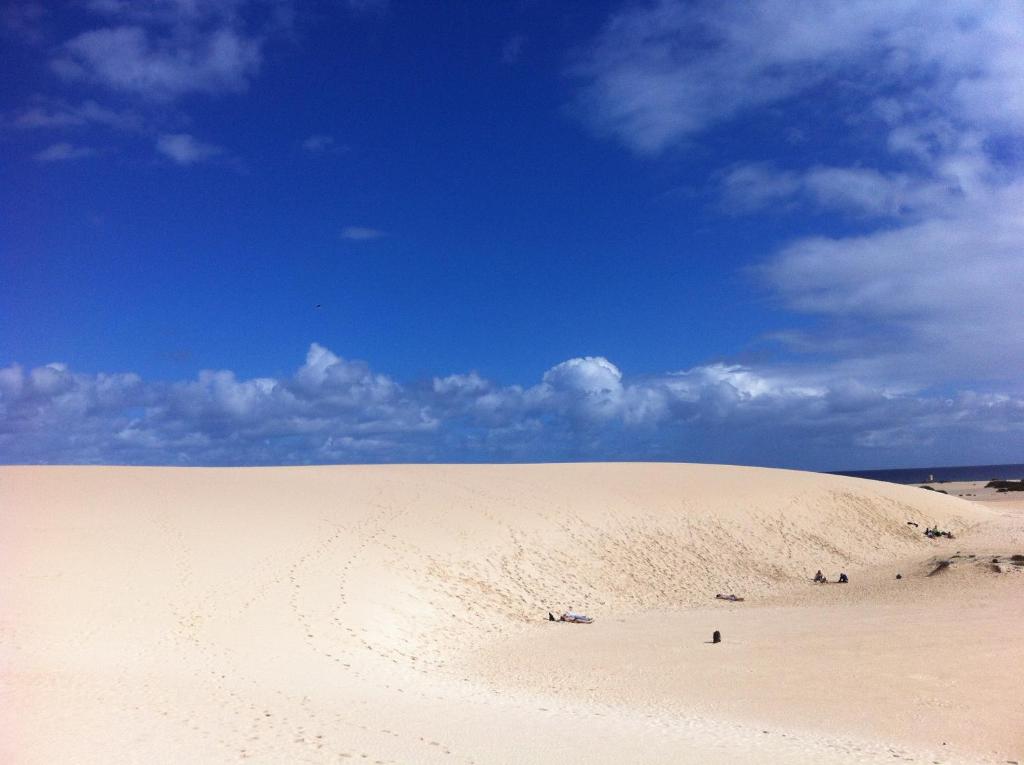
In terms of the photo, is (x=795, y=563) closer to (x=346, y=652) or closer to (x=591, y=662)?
(x=591, y=662)

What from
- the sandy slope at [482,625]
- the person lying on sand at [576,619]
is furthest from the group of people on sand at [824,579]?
the person lying on sand at [576,619]

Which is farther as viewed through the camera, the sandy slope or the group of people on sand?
the group of people on sand

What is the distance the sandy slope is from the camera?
10062 millimetres

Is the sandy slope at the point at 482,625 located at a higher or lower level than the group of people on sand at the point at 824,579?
Result: higher

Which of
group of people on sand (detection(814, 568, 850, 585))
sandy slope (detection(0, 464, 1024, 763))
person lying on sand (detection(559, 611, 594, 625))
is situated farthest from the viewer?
group of people on sand (detection(814, 568, 850, 585))

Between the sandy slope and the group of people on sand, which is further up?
the sandy slope

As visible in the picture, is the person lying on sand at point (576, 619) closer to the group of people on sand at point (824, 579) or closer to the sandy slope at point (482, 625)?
the sandy slope at point (482, 625)

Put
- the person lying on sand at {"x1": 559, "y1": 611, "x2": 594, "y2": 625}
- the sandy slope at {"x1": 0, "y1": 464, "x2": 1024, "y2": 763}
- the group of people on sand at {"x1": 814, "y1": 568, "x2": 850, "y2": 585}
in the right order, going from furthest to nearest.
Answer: the group of people on sand at {"x1": 814, "y1": 568, "x2": 850, "y2": 585}
the person lying on sand at {"x1": 559, "y1": 611, "x2": 594, "y2": 625}
the sandy slope at {"x1": 0, "y1": 464, "x2": 1024, "y2": 763}

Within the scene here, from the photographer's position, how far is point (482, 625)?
64.6ft

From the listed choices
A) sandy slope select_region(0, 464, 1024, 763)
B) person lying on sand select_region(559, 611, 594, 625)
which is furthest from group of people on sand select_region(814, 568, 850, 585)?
person lying on sand select_region(559, 611, 594, 625)

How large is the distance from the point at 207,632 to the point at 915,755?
13017 mm

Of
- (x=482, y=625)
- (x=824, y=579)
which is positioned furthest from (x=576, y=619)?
(x=824, y=579)

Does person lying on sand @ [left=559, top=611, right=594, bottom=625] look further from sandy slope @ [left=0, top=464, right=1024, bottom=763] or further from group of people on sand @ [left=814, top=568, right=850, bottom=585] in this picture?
group of people on sand @ [left=814, top=568, right=850, bottom=585]

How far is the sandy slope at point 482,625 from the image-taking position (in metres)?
10.1
